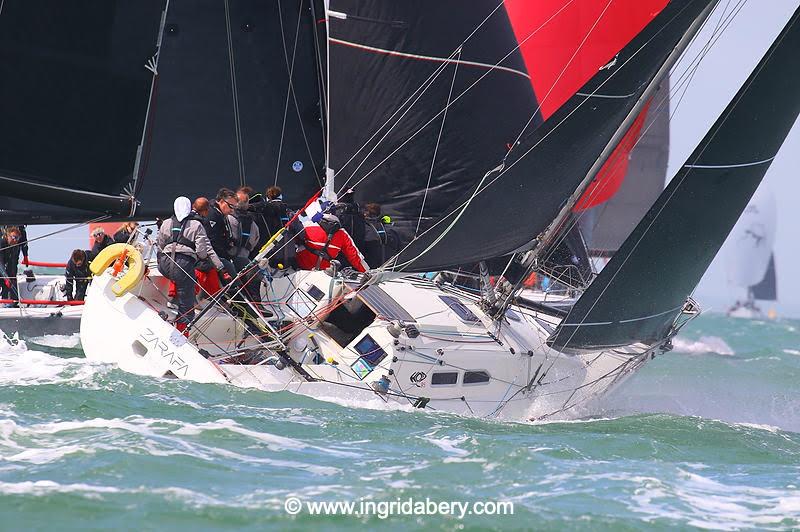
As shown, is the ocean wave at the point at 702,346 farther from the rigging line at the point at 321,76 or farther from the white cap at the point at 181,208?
the white cap at the point at 181,208

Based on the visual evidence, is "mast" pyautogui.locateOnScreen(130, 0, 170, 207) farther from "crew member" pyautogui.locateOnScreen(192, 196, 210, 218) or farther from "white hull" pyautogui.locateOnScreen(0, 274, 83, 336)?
"white hull" pyautogui.locateOnScreen(0, 274, 83, 336)

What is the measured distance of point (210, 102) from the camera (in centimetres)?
1198

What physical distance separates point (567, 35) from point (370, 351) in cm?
710

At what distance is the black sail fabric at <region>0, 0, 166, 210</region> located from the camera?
9664 millimetres

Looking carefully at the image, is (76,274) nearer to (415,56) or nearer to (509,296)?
(415,56)

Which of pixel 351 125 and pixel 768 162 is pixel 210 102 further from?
pixel 768 162

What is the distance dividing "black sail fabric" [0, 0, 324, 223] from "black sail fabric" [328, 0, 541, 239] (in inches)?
14.4

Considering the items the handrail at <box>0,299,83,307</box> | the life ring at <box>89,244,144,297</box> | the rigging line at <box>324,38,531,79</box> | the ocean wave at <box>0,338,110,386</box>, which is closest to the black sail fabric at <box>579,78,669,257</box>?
Result: the rigging line at <box>324,38,531,79</box>

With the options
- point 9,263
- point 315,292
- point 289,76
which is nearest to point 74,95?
point 315,292

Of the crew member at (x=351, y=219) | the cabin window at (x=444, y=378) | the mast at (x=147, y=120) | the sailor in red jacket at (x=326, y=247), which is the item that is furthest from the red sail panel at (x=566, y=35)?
the cabin window at (x=444, y=378)

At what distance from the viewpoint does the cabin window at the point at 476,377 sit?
9422 millimetres

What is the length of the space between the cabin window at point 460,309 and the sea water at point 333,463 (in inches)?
45.0

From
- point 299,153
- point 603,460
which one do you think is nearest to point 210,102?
point 299,153

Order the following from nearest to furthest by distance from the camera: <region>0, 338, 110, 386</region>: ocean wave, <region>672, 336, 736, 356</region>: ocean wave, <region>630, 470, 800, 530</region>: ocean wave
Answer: <region>630, 470, 800, 530</region>: ocean wave
<region>0, 338, 110, 386</region>: ocean wave
<region>672, 336, 736, 356</region>: ocean wave
